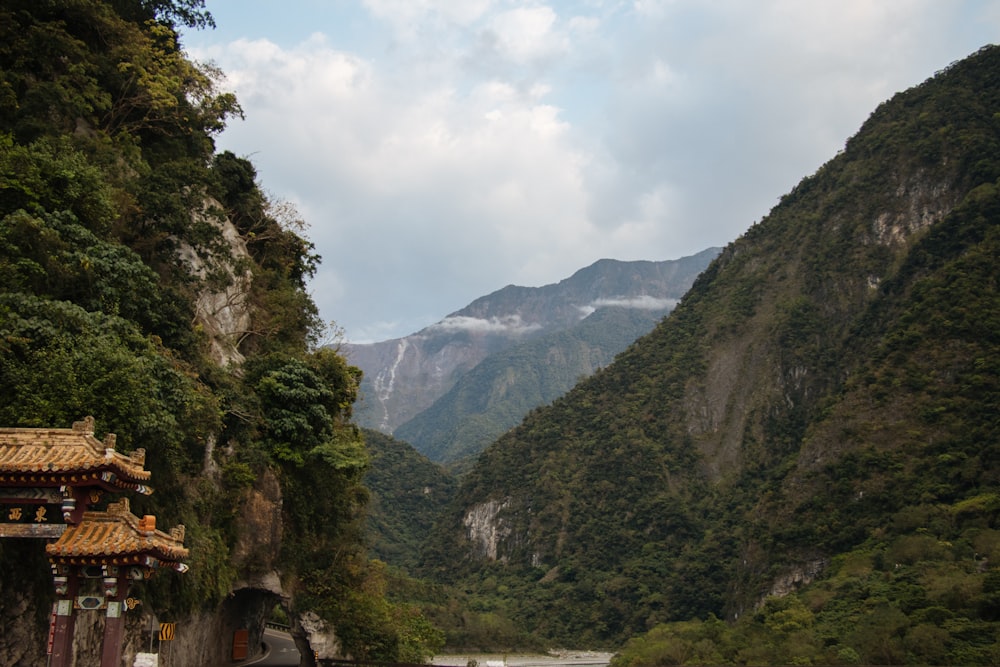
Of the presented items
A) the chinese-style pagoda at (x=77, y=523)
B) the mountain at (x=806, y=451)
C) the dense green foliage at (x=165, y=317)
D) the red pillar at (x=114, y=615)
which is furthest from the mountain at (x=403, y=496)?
the chinese-style pagoda at (x=77, y=523)

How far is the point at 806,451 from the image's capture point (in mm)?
59219

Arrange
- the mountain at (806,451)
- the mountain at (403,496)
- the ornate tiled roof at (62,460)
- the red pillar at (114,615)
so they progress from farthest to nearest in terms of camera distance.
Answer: the mountain at (403,496) < the mountain at (806,451) < the red pillar at (114,615) < the ornate tiled roof at (62,460)

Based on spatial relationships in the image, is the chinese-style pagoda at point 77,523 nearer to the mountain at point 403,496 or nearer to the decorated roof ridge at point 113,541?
the decorated roof ridge at point 113,541

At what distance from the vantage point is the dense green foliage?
41.8 feet

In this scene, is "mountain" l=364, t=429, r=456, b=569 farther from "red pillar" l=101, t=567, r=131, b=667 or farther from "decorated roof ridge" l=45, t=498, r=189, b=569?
"decorated roof ridge" l=45, t=498, r=189, b=569

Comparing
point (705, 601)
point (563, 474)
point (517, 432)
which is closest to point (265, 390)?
point (705, 601)

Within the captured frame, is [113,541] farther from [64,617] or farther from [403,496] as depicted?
[403,496]

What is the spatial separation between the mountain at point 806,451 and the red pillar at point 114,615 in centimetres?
2999

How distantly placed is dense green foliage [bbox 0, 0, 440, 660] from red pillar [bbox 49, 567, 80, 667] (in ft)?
4.53

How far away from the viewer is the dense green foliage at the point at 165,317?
1275 centimetres

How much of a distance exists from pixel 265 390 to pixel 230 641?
24.0ft

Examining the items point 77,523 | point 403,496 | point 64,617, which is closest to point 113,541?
point 77,523

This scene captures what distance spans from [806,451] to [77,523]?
188 ft

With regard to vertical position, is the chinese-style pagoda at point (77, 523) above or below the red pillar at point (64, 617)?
above
